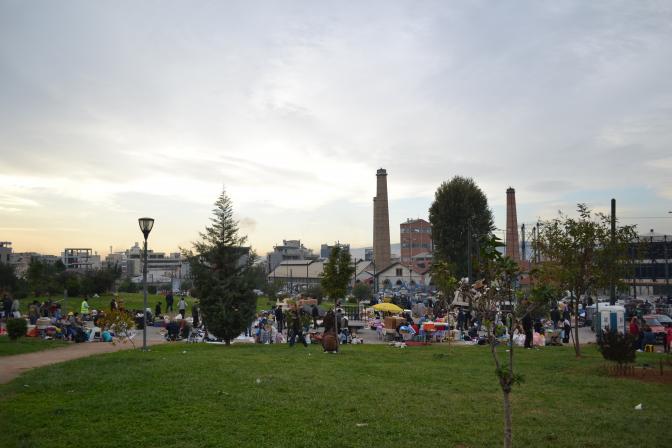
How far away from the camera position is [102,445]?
7.60 meters

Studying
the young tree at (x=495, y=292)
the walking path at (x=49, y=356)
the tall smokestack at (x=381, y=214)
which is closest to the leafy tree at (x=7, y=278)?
the walking path at (x=49, y=356)

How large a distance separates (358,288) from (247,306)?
35.4 meters

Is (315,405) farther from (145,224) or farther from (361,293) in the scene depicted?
(361,293)

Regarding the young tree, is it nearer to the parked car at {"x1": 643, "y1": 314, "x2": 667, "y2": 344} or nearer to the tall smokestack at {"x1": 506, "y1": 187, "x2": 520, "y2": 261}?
the parked car at {"x1": 643, "y1": 314, "x2": 667, "y2": 344}

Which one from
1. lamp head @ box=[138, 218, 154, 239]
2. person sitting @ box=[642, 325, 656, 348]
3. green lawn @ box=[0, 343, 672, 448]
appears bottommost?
person sitting @ box=[642, 325, 656, 348]

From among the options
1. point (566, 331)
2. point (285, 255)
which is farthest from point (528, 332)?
point (285, 255)

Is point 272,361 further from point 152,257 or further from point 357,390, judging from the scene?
point 152,257

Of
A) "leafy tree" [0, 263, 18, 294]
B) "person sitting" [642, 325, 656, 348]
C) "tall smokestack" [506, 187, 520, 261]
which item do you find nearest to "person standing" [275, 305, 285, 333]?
"person sitting" [642, 325, 656, 348]

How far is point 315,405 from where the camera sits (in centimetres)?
991

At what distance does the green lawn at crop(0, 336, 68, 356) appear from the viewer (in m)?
18.3

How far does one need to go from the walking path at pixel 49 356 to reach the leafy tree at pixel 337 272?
801 cm

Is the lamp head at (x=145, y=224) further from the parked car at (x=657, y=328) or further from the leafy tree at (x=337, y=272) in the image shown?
the parked car at (x=657, y=328)

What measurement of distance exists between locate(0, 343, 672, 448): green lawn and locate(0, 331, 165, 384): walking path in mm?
1220

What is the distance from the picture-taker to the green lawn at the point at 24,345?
18.3 meters
